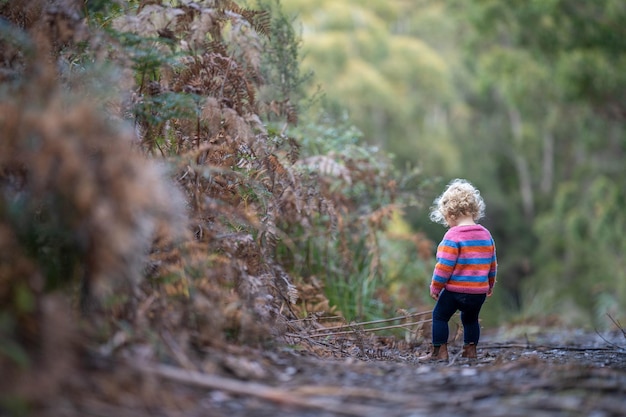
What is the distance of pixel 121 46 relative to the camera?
11.9 feet

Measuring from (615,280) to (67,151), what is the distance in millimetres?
14724

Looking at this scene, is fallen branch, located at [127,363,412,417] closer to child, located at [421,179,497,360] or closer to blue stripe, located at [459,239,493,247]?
child, located at [421,179,497,360]

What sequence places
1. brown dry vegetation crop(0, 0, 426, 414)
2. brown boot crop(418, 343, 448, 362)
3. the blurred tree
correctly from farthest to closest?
1. the blurred tree
2. brown boot crop(418, 343, 448, 362)
3. brown dry vegetation crop(0, 0, 426, 414)

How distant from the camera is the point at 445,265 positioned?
191 inches

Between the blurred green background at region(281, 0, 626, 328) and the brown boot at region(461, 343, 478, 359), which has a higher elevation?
the blurred green background at region(281, 0, 626, 328)

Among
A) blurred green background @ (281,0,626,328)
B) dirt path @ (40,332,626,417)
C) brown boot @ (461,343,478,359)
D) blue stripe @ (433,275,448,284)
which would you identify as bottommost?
brown boot @ (461,343,478,359)

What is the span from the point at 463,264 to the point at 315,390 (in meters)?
2.38

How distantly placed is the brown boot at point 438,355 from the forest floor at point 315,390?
4.43 ft

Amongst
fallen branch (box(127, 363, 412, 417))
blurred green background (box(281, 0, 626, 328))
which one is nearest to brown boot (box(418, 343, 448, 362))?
fallen branch (box(127, 363, 412, 417))

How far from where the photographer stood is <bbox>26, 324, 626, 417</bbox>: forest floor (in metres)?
2.42

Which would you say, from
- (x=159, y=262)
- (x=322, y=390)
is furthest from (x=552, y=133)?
(x=322, y=390)

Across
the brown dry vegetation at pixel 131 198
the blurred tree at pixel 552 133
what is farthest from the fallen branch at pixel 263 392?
the blurred tree at pixel 552 133

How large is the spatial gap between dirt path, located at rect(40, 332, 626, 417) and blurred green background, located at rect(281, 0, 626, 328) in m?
7.47

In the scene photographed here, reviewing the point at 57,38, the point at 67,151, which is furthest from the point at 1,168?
the point at 57,38
